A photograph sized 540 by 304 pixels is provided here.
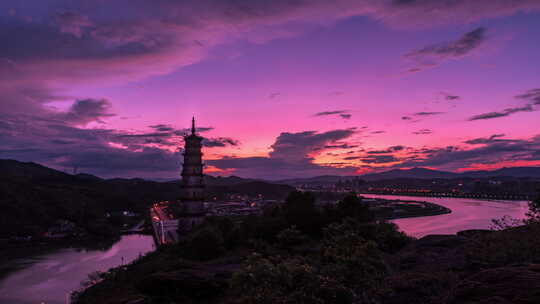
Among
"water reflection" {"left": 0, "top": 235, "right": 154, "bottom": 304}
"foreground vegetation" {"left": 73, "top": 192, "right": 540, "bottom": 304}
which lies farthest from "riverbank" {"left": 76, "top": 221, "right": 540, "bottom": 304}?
"water reflection" {"left": 0, "top": 235, "right": 154, "bottom": 304}

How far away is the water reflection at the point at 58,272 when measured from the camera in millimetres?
42450

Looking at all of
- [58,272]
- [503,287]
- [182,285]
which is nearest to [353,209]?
[182,285]

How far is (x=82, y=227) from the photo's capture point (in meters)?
102

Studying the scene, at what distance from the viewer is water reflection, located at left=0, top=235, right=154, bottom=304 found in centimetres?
4245

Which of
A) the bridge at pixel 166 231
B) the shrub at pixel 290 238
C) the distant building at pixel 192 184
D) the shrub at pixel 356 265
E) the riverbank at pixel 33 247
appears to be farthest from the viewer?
the riverbank at pixel 33 247

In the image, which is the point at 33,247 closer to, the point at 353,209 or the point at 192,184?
the point at 192,184

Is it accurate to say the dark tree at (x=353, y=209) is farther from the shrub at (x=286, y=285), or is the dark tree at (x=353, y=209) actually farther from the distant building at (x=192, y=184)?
the shrub at (x=286, y=285)

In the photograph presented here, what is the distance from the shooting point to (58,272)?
5438 cm

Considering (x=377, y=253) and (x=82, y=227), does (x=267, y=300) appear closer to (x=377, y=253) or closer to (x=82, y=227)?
(x=377, y=253)

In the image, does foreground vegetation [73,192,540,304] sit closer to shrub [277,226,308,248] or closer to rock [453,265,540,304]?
rock [453,265,540,304]

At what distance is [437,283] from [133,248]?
246 ft

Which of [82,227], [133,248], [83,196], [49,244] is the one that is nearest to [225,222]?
[133,248]

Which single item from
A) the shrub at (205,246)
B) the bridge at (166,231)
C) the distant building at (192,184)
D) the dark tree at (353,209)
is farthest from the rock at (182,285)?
the distant building at (192,184)

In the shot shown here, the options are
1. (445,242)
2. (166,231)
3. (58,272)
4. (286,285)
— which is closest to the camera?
(286,285)
